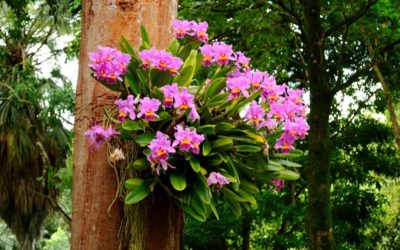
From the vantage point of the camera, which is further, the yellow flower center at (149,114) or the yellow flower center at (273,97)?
the yellow flower center at (273,97)

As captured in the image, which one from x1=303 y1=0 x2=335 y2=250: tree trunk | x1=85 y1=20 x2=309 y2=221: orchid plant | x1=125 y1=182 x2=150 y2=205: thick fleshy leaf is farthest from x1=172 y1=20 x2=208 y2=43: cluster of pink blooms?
x1=303 y1=0 x2=335 y2=250: tree trunk

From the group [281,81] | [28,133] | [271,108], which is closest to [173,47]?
[271,108]

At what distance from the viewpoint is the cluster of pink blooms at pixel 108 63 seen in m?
2.02

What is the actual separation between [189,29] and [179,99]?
1.14 ft

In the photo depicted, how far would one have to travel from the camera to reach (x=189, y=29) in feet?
7.30

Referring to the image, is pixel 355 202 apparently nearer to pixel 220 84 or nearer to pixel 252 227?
pixel 252 227

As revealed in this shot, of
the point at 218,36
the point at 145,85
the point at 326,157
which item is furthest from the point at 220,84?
the point at 218,36

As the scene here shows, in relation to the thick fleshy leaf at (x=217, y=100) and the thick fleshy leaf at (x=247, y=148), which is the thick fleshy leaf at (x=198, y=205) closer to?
the thick fleshy leaf at (x=247, y=148)

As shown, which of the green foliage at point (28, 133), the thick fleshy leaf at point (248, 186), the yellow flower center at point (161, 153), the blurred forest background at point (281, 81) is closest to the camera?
the yellow flower center at point (161, 153)

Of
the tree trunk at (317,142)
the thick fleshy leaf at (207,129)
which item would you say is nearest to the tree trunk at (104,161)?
the thick fleshy leaf at (207,129)

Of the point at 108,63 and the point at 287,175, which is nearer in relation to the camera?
the point at 108,63

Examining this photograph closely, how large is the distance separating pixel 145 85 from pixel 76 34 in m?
6.67

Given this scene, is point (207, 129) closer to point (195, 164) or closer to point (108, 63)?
point (195, 164)

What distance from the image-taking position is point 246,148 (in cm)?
218
